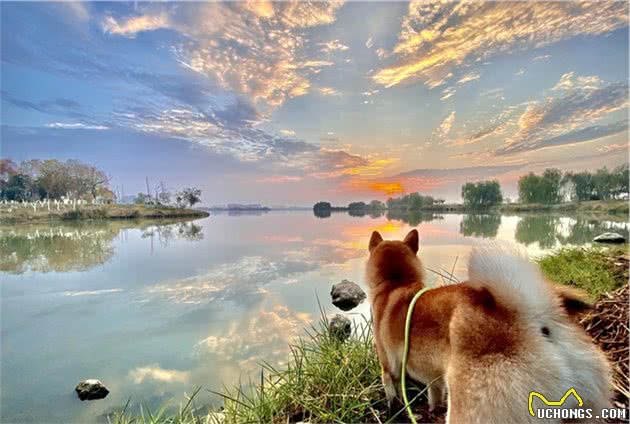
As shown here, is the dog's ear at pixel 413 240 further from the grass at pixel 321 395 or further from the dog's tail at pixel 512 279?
the grass at pixel 321 395

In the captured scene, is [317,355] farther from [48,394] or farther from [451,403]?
[48,394]

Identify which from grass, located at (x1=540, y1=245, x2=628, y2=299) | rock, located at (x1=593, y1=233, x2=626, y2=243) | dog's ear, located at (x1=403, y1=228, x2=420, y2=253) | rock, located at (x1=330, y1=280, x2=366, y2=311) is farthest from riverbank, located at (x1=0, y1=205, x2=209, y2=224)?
rock, located at (x1=593, y1=233, x2=626, y2=243)

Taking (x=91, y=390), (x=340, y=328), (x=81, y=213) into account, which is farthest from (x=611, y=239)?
(x=81, y=213)

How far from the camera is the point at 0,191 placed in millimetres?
25188

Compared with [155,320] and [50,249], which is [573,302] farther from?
[50,249]

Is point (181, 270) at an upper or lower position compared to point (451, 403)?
lower

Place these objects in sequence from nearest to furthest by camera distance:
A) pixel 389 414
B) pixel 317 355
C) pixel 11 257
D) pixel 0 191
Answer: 1. pixel 389 414
2. pixel 317 355
3. pixel 11 257
4. pixel 0 191

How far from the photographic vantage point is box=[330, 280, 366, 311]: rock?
8.29m

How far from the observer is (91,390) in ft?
15.1

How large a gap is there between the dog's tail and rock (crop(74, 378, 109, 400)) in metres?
6.16

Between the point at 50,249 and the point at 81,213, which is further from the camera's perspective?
the point at 81,213

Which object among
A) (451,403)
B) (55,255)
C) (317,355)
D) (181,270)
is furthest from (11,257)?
(451,403)

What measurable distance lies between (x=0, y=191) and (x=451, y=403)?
3840 cm

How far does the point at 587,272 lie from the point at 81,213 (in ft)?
115
